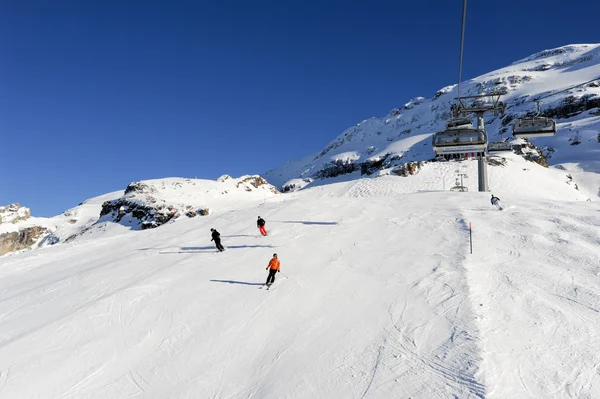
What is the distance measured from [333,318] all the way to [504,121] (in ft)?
397

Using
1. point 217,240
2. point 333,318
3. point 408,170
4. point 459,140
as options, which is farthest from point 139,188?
point 333,318

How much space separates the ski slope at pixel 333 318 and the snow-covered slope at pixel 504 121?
4676 cm

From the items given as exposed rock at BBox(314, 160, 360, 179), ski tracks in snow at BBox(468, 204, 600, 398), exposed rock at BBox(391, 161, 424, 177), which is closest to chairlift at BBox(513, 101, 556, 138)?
ski tracks in snow at BBox(468, 204, 600, 398)

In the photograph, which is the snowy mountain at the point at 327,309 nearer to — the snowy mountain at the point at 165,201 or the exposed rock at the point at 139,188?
the snowy mountain at the point at 165,201

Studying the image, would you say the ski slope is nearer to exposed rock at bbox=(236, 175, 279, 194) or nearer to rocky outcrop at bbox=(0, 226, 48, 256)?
exposed rock at bbox=(236, 175, 279, 194)

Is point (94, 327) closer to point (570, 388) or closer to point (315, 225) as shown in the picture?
point (570, 388)

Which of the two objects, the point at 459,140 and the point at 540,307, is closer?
the point at 540,307

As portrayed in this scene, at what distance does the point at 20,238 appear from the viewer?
86188 mm

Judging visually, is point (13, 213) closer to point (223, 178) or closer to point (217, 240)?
point (223, 178)

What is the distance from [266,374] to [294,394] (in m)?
0.90

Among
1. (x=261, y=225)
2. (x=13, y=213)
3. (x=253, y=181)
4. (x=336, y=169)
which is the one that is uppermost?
(x=253, y=181)

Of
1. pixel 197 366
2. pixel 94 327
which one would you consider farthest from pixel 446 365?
pixel 94 327

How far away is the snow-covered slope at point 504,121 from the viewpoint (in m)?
84.2

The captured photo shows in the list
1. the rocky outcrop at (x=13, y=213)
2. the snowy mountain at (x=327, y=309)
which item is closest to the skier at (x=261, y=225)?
the snowy mountain at (x=327, y=309)
